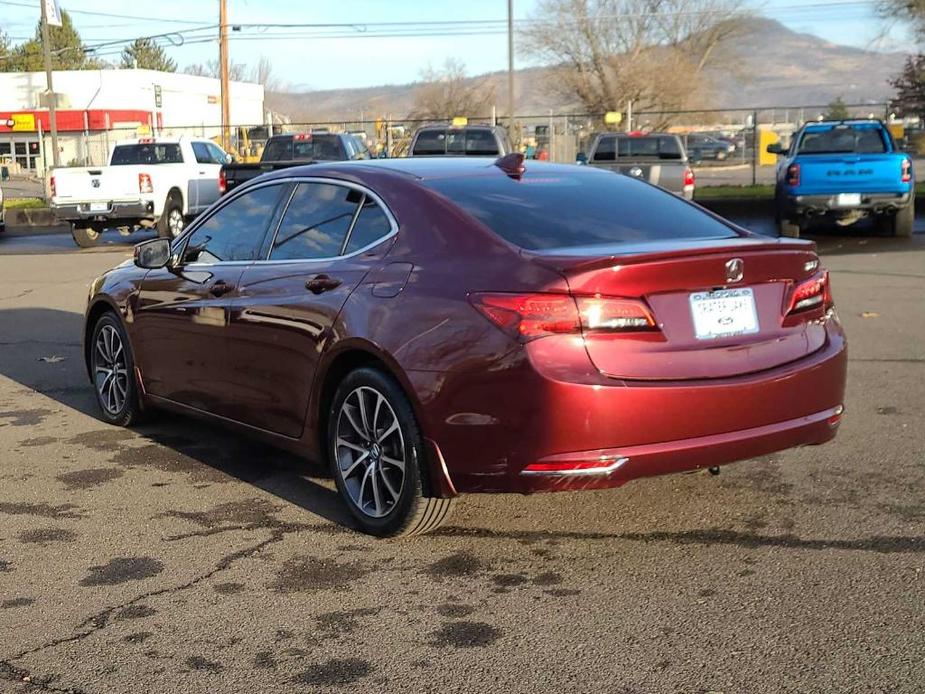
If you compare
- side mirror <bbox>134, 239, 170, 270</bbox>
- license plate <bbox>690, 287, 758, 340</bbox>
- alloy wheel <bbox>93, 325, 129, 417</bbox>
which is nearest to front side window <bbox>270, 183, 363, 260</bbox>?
side mirror <bbox>134, 239, 170, 270</bbox>

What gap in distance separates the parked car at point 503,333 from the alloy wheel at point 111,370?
1288mm

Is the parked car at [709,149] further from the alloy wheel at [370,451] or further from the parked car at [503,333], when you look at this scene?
the alloy wheel at [370,451]

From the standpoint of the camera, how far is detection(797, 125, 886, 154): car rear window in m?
18.7

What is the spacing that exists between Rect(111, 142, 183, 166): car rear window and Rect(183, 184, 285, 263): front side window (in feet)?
54.9

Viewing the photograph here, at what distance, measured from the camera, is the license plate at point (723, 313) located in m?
4.40

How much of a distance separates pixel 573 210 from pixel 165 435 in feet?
10.3

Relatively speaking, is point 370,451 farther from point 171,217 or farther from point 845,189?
point 171,217

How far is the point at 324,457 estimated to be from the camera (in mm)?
5238

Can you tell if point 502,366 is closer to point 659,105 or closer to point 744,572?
point 744,572

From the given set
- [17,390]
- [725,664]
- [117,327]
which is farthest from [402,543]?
[17,390]

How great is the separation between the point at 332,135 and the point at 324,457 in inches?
698

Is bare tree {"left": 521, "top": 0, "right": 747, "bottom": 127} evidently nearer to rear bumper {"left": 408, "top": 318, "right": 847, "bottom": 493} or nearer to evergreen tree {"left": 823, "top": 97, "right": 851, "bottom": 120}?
evergreen tree {"left": 823, "top": 97, "right": 851, "bottom": 120}

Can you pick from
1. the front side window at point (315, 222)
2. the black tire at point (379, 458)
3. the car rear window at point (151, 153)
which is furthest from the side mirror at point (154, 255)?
the car rear window at point (151, 153)

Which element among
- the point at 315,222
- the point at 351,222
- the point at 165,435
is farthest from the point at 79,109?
the point at 351,222
